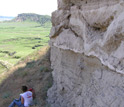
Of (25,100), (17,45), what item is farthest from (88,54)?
(17,45)

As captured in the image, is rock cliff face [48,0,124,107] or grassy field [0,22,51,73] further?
grassy field [0,22,51,73]

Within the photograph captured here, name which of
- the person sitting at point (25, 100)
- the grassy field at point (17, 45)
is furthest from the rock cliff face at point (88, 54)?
the grassy field at point (17, 45)

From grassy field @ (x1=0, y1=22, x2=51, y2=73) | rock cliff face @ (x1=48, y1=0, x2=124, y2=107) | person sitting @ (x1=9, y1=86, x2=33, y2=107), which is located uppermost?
rock cliff face @ (x1=48, y1=0, x2=124, y2=107)

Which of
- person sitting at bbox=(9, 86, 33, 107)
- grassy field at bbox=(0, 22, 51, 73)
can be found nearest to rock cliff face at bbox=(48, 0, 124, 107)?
person sitting at bbox=(9, 86, 33, 107)

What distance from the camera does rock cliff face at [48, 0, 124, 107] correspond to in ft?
10.8

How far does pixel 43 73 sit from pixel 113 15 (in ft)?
17.0

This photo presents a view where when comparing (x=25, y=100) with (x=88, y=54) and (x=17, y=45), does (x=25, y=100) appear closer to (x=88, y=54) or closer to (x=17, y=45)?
(x=88, y=54)

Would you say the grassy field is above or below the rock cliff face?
below

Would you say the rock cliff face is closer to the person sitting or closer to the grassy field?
the person sitting

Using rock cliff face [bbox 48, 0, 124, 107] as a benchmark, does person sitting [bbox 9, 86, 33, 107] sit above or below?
below

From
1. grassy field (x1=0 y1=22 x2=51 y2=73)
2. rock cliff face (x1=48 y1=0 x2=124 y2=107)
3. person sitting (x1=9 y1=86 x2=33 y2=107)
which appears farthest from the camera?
grassy field (x1=0 y1=22 x2=51 y2=73)

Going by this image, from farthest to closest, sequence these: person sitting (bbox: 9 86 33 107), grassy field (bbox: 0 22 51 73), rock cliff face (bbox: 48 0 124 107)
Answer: grassy field (bbox: 0 22 51 73) → person sitting (bbox: 9 86 33 107) → rock cliff face (bbox: 48 0 124 107)

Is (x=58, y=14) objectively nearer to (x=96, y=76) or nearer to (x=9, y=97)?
(x=96, y=76)

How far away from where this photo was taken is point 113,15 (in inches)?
134
